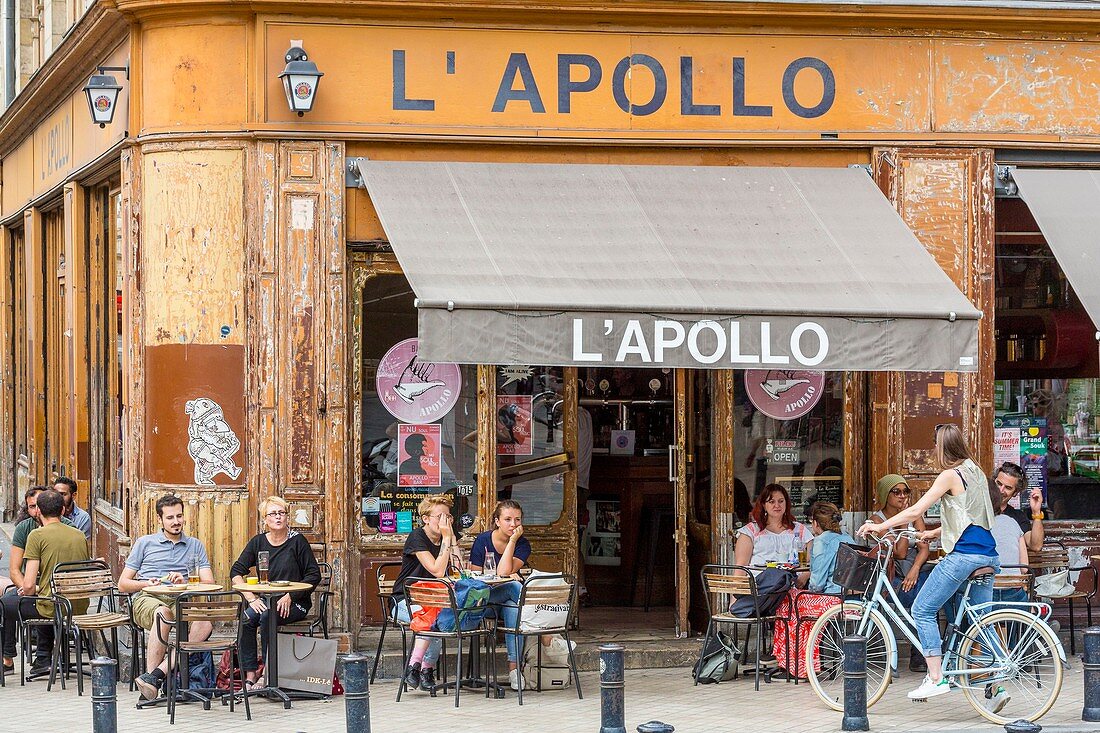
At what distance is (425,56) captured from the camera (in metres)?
10.9

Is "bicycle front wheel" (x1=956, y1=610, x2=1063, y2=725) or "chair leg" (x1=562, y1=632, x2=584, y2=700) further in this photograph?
"chair leg" (x1=562, y1=632, x2=584, y2=700)

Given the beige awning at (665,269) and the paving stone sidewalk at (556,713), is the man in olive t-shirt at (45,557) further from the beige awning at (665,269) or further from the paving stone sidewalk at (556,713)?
the beige awning at (665,269)

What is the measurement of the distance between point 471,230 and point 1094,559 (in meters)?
5.40

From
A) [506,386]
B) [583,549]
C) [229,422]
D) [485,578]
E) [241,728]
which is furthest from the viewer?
[583,549]

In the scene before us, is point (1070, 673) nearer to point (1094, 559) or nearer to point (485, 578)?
point (1094, 559)

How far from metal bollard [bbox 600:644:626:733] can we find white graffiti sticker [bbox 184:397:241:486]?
12.5 feet

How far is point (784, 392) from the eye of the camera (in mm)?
11430

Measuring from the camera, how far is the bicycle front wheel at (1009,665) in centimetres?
863

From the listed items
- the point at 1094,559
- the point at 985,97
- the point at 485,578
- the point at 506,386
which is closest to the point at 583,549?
the point at 506,386

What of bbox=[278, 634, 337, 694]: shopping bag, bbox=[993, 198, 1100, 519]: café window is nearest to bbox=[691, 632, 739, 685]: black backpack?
bbox=[278, 634, 337, 694]: shopping bag

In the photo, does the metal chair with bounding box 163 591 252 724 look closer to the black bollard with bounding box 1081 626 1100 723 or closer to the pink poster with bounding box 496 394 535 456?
the pink poster with bounding box 496 394 535 456

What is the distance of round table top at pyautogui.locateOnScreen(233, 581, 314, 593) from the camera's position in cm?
946

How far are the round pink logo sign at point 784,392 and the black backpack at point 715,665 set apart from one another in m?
1.85

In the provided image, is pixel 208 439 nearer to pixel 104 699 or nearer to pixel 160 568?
pixel 160 568
